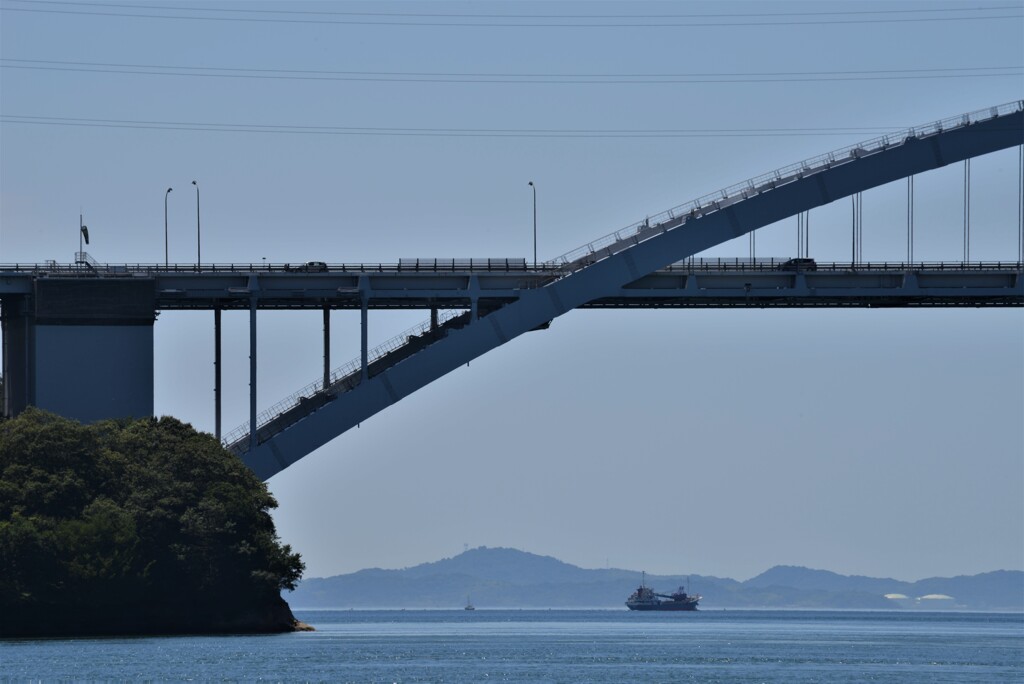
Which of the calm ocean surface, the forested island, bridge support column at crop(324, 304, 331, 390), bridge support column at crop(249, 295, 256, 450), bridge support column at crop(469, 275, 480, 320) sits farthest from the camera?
bridge support column at crop(324, 304, 331, 390)

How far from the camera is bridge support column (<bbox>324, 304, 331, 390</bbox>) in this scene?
98625 millimetres

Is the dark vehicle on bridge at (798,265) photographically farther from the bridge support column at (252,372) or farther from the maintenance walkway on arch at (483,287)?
the bridge support column at (252,372)

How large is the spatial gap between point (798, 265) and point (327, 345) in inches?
994

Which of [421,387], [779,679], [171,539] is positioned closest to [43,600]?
[171,539]

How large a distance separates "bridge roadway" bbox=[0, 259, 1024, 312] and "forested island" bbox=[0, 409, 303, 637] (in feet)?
28.2

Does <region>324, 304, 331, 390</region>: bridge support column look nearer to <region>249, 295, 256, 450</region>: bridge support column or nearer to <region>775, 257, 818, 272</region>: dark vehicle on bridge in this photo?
<region>249, 295, 256, 450</region>: bridge support column

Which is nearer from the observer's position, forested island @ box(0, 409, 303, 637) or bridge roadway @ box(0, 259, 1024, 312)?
forested island @ box(0, 409, 303, 637)

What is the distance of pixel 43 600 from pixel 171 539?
260 inches

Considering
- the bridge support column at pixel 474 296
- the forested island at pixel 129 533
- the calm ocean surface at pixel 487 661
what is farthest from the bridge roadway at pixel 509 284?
the calm ocean surface at pixel 487 661

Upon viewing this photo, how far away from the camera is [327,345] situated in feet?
327

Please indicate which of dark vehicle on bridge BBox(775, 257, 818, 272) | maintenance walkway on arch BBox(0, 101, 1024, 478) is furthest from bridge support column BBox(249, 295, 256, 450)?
dark vehicle on bridge BBox(775, 257, 818, 272)

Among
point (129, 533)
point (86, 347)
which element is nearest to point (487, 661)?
point (129, 533)

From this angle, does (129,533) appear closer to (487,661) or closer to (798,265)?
(487,661)

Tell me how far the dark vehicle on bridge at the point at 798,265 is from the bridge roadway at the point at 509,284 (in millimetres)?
186
